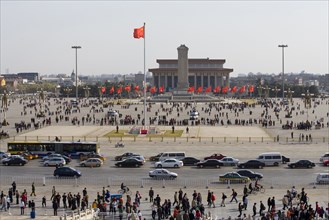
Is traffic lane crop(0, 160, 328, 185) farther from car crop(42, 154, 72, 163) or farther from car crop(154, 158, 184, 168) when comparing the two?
car crop(42, 154, 72, 163)

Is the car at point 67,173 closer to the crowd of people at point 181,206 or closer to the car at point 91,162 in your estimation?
the car at point 91,162

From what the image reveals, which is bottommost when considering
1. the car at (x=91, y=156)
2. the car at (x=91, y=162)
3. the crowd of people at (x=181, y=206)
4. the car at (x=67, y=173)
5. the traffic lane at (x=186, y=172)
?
the crowd of people at (x=181, y=206)

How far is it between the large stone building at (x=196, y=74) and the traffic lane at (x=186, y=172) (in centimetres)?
13191

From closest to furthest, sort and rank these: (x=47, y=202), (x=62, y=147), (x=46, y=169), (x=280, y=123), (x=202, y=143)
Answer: (x=47, y=202), (x=46, y=169), (x=62, y=147), (x=202, y=143), (x=280, y=123)

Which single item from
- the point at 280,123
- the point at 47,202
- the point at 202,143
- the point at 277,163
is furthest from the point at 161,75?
the point at 47,202

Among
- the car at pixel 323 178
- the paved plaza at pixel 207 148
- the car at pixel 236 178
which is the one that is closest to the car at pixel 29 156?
the paved plaza at pixel 207 148

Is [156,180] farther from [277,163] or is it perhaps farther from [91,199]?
[277,163]

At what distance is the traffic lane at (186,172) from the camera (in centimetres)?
3438

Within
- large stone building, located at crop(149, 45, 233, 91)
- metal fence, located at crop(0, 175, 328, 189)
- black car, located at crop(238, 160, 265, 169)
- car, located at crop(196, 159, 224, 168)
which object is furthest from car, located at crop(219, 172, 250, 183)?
large stone building, located at crop(149, 45, 233, 91)

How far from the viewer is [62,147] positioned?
4356cm

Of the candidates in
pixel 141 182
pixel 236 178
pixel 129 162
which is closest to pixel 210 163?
pixel 129 162

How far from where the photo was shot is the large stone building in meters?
172

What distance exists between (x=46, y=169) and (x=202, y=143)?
16827 millimetres

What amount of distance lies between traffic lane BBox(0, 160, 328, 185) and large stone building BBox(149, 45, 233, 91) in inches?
5193
